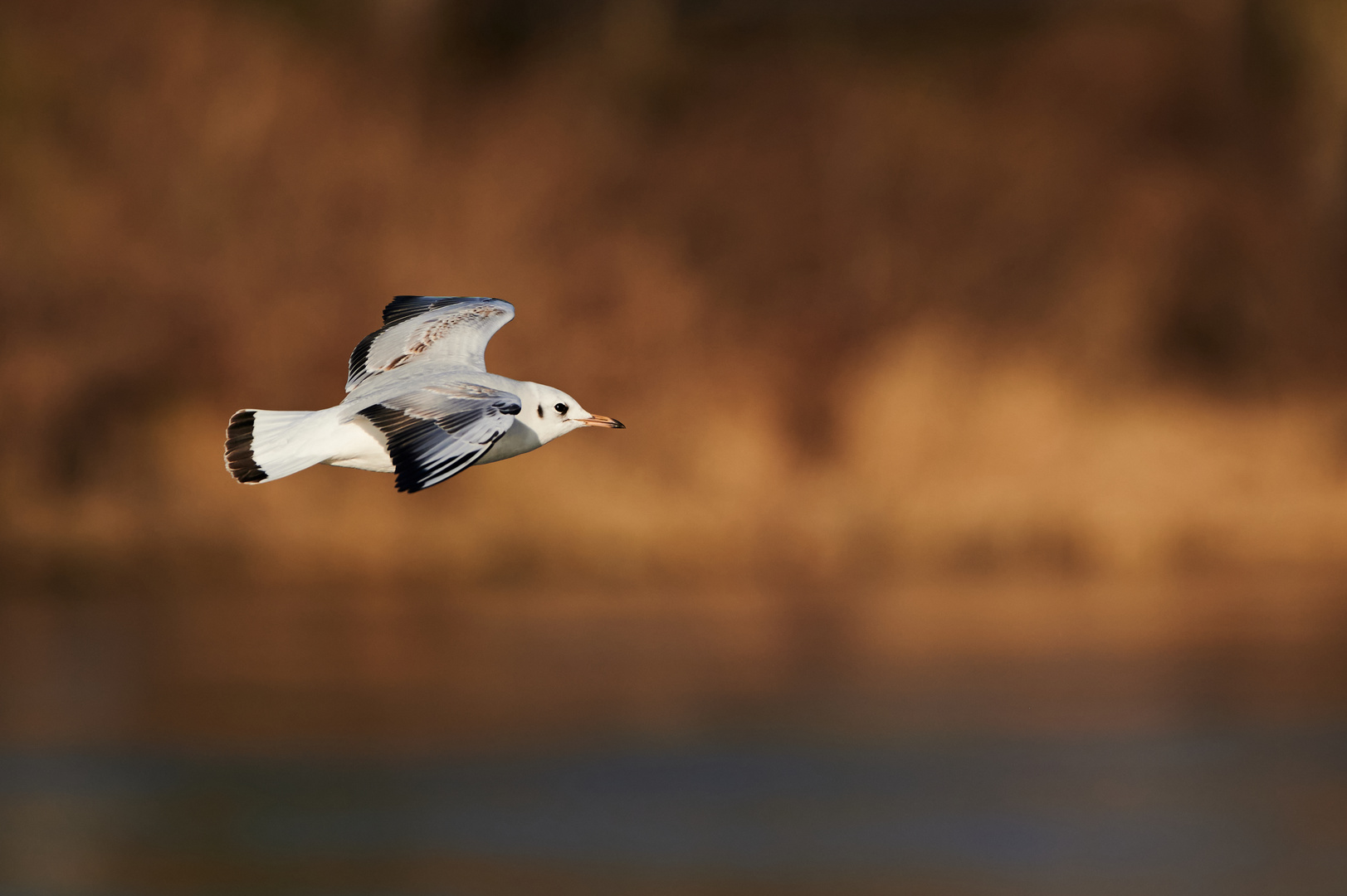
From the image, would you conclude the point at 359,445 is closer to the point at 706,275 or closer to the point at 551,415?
the point at 551,415

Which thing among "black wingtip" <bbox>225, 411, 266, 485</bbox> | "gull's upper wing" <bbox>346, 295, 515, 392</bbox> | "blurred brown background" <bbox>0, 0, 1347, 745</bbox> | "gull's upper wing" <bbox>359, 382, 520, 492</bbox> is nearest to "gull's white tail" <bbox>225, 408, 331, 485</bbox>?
"black wingtip" <bbox>225, 411, 266, 485</bbox>

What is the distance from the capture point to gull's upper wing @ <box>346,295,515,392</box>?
648cm

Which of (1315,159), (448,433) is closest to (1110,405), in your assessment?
(1315,159)

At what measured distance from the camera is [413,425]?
5.24m

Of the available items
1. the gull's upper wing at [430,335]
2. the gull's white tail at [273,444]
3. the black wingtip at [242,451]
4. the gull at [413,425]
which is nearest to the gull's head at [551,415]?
the gull at [413,425]

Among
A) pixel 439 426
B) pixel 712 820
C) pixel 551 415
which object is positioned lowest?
pixel 712 820

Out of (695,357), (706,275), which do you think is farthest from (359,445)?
(706,275)

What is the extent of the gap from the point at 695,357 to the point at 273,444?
10879 millimetres

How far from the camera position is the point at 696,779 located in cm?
1570

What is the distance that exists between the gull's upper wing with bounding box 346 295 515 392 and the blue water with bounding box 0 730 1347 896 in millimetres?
7604

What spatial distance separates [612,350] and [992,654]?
4.32 metres

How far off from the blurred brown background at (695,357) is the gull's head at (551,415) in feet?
30.3

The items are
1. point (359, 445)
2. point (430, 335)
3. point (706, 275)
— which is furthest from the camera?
point (706, 275)

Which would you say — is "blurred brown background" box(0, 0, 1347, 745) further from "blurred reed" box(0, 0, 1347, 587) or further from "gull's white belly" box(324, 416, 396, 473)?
"gull's white belly" box(324, 416, 396, 473)
